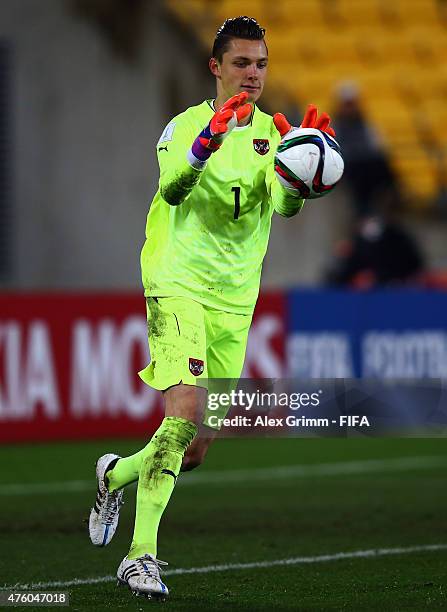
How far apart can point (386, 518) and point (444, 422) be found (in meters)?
1.94

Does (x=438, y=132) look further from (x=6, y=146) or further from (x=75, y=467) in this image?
(x=75, y=467)

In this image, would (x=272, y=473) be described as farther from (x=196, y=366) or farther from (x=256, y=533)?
(x=196, y=366)

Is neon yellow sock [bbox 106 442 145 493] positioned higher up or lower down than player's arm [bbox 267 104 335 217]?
lower down

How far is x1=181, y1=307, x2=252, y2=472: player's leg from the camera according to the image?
627 centimetres

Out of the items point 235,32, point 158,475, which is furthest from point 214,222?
point 158,475

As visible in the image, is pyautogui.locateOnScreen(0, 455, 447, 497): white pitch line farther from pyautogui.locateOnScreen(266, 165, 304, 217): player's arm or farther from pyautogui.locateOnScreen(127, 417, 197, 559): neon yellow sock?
pyautogui.locateOnScreen(266, 165, 304, 217): player's arm

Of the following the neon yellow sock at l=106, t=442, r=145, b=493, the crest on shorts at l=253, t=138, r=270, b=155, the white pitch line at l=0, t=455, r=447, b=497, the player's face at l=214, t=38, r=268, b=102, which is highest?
the player's face at l=214, t=38, r=268, b=102

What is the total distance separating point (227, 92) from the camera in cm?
626

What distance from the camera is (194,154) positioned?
225 inches

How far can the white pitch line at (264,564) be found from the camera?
6.13 meters

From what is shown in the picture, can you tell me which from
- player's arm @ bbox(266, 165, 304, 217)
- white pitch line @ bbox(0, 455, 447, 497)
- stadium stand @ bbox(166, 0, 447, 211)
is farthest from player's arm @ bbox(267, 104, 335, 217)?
stadium stand @ bbox(166, 0, 447, 211)

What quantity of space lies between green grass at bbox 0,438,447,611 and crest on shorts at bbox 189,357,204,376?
929 millimetres

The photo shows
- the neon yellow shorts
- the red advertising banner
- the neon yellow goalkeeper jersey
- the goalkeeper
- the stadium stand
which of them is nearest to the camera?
the goalkeeper

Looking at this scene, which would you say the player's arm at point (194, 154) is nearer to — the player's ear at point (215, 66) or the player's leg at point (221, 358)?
the player's ear at point (215, 66)
